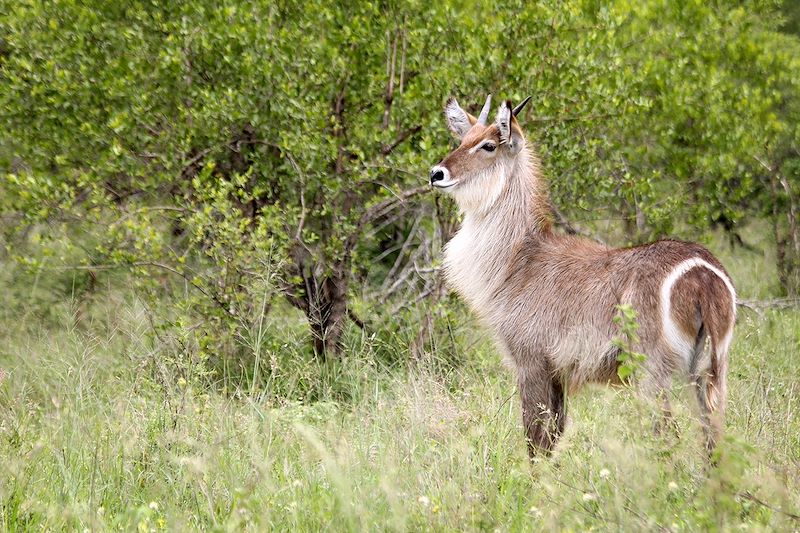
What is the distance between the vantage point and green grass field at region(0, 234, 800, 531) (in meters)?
2.90

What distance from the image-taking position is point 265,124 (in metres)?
5.82

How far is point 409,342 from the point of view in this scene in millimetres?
6027

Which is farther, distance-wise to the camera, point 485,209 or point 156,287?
point 156,287

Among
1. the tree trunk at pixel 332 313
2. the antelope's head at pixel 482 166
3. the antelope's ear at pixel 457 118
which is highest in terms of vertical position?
the antelope's ear at pixel 457 118

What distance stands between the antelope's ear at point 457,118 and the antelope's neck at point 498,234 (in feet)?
1.38

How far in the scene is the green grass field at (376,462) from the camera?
2900 millimetres

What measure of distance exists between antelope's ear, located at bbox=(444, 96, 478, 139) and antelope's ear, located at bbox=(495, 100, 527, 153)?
436mm

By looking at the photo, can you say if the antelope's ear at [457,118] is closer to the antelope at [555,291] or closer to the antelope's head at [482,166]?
the antelope at [555,291]

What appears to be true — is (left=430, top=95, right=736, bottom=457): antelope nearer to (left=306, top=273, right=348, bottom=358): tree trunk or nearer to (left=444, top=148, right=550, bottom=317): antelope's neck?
(left=444, top=148, right=550, bottom=317): antelope's neck

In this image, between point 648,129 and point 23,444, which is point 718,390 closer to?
point 23,444

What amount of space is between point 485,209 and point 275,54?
1.74 meters

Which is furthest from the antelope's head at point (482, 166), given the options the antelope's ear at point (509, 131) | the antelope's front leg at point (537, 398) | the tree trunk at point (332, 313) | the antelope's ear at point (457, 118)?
the tree trunk at point (332, 313)

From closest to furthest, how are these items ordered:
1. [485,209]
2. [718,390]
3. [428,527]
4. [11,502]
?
[428,527] → [11,502] → [718,390] → [485,209]

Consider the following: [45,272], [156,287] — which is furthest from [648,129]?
[45,272]
